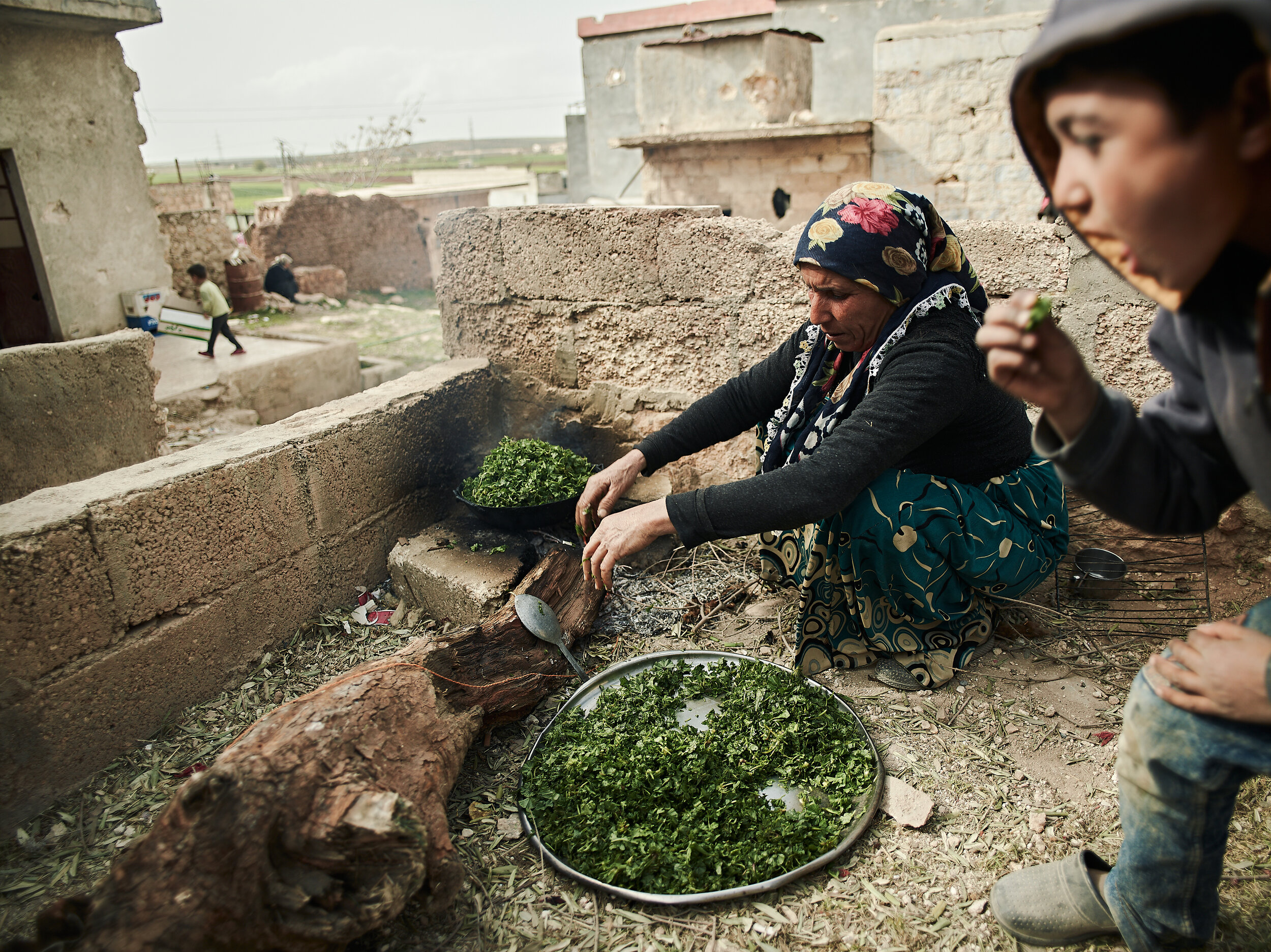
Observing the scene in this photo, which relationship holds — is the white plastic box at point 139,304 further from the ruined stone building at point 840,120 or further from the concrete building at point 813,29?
the concrete building at point 813,29

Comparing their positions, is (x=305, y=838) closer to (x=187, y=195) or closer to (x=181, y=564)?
(x=181, y=564)

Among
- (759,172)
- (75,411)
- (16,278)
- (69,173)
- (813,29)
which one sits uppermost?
(813,29)

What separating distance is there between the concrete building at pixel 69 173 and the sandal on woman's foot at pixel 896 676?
371 inches

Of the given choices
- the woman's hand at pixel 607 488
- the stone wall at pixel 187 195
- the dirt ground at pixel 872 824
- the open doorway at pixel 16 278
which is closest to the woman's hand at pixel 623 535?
the woman's hand at pixel 607 488

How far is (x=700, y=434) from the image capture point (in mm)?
2924

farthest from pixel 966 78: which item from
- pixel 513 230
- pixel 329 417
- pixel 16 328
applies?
pixel 16 328

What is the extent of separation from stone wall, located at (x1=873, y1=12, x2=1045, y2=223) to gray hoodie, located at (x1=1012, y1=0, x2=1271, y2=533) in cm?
920

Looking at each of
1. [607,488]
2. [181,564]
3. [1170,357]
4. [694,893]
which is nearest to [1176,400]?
[1170,357]

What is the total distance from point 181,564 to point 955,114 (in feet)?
32.4

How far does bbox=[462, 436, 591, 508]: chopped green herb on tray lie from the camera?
320 cm

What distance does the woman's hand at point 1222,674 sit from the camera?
3.94 feet

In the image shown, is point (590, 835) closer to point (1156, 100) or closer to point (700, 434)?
point (700, 434)

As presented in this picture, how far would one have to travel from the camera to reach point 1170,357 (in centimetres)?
128

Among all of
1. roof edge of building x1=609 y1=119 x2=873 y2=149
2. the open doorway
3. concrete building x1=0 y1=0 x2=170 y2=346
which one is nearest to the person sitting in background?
concrete building x1=0 y1=0 x2=170 y2=346
